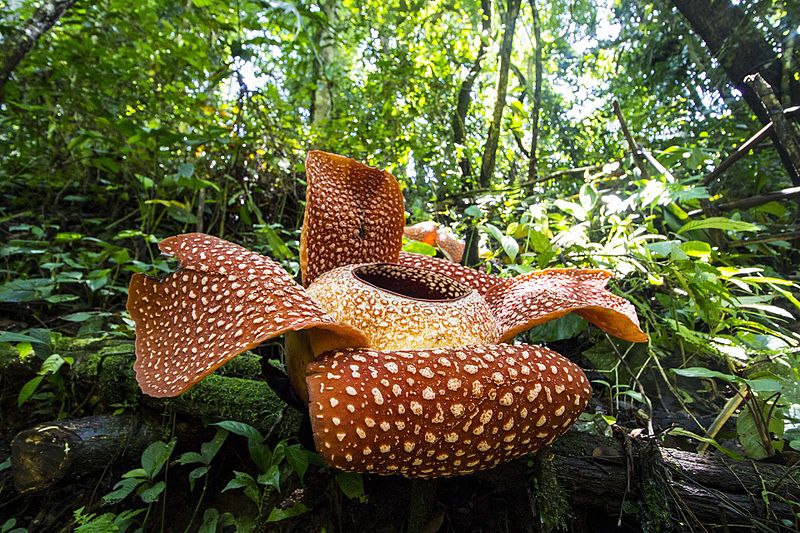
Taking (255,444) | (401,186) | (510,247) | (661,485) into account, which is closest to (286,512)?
(255,444)

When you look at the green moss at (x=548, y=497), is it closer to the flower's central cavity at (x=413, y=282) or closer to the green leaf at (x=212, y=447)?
the flower's central cavity at (x=413, y=282)

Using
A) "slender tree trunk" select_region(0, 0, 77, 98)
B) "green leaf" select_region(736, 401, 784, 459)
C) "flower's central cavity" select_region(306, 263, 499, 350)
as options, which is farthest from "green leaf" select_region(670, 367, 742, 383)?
"slender tree trunk" select_region(0, 0, 77, 98)

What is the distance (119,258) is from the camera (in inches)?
100

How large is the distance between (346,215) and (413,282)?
1.33 feet

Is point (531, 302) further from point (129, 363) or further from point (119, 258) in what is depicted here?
point (119, 258)

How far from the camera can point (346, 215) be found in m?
1.78

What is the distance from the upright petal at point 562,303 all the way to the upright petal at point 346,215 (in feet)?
1.70

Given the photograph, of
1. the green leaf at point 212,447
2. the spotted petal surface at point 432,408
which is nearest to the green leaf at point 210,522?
the green leaf at point 212,447

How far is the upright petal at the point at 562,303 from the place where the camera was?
1.33m

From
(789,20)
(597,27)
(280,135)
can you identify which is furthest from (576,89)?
(280,135)

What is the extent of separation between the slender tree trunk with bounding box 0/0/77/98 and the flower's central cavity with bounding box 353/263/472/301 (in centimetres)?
233

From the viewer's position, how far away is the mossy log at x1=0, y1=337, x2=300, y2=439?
1.55 m

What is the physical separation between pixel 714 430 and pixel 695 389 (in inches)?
19.9

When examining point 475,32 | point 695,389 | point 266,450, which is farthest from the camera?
point 475,32
